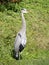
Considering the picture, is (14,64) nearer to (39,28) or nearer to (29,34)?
(29,34)

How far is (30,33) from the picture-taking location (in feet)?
44.8

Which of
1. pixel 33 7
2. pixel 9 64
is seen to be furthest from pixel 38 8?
pixel 9 64

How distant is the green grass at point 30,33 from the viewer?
36.7 feet

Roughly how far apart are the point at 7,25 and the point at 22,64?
3636 mm

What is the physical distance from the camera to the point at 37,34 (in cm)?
1384

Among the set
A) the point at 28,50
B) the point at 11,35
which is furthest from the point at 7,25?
the point at 28,50

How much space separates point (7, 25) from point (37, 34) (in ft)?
4.21

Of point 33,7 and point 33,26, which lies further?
point 33,7

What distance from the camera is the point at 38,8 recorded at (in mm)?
16047

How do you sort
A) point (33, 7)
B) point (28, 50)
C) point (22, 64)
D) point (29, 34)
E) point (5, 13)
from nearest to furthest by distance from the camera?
1. point (22, 64)
2. point (28, 50)
3. point (29, 34)
4. point (5, 13)
5. point (33, 7)

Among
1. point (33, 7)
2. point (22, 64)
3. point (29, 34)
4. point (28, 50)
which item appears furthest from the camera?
point (33, 7)

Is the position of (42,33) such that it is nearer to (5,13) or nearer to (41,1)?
(5,13)

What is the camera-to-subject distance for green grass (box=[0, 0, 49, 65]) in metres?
11.2

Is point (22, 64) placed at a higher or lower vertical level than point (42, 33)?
higher
